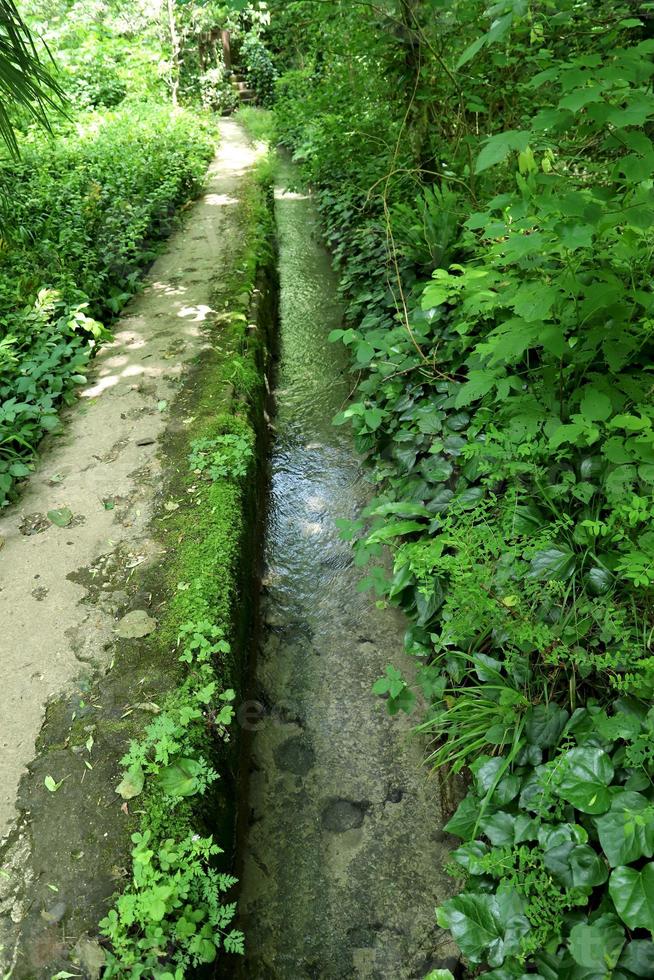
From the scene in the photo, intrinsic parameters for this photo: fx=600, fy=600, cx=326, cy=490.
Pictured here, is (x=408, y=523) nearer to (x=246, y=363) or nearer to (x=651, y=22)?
(x=246, y=363)

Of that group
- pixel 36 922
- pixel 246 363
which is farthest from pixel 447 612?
pixel 246 363

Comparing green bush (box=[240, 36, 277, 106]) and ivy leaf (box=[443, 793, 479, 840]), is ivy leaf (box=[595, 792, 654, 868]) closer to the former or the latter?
ivy leaf (box=[443, 793, 479, 840])

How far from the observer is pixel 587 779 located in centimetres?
169

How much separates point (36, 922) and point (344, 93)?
576cm

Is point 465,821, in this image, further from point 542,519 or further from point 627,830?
point 542,519

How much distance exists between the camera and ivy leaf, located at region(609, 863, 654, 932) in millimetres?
1442

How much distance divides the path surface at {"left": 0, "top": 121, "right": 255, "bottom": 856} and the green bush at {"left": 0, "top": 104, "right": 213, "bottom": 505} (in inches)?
7.0

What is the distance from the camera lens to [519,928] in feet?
5.44

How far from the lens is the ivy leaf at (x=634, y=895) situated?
4.73 ft

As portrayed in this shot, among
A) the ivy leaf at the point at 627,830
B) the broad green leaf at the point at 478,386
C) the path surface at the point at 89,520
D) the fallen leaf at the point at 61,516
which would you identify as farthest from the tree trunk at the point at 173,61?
the ivy leaf at the point at 627,830

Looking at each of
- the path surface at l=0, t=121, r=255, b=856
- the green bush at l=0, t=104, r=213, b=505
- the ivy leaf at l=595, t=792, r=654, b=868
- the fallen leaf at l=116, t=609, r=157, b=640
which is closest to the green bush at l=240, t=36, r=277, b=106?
the green bush at l=0, t=104, r=213, b=505

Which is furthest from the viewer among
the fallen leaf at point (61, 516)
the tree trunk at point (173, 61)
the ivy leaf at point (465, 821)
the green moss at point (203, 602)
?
the tree trunk at point (173, 61)

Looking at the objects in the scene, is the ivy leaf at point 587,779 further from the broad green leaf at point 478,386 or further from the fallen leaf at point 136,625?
the fallen leaf at point 136,625

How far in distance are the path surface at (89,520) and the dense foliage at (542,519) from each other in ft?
3.91
